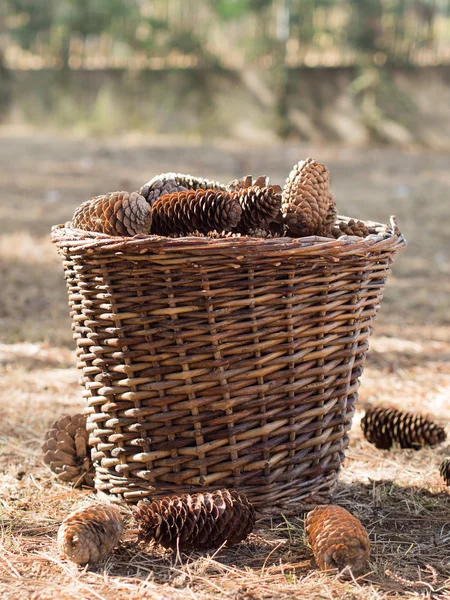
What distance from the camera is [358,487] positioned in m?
1.96

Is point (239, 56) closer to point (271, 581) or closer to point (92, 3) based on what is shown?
point (92, 3)

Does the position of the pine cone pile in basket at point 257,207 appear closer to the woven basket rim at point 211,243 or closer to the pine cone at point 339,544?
the woven basket rim at point 211,243

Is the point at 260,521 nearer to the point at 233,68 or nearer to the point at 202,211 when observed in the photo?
the point at 202,211

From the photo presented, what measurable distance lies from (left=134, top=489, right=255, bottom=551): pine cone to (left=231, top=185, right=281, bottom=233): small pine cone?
632 millimetres

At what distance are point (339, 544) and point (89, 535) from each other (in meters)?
0.50

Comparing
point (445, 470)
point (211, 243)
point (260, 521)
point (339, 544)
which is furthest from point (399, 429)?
point (211, 243)

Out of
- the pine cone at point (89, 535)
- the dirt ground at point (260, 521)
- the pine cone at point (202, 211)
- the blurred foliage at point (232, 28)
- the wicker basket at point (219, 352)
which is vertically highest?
the blurred foliage at point (232, 28)

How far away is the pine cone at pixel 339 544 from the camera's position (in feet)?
4.89

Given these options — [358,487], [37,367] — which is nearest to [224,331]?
[358,487]

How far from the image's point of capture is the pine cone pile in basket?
1.77 meters

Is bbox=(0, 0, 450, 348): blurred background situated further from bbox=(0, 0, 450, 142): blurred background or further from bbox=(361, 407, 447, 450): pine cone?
bbox=(361, 407, 447, 450): pine cone

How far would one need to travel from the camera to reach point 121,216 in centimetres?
173

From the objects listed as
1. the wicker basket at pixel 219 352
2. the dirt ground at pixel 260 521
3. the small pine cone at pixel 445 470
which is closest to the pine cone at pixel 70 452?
the dirt ground at pixel 260 521

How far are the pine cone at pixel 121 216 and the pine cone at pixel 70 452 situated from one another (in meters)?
0.55
